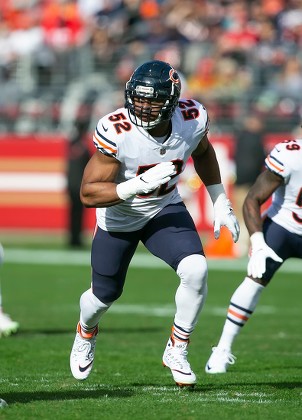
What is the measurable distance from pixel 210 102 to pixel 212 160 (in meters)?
11.2

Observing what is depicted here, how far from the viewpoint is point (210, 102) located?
17.3m

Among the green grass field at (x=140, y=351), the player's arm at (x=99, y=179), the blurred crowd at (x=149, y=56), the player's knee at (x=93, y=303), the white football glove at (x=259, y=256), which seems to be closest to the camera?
the green grass field at (x=140, y=351)

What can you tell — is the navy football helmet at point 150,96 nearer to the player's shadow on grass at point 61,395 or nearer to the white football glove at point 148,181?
the white football glove at point 148,181

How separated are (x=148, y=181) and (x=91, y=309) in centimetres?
100

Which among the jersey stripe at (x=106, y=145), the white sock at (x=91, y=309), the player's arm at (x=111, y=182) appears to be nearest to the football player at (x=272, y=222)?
the white sock at (x=91, y=309)

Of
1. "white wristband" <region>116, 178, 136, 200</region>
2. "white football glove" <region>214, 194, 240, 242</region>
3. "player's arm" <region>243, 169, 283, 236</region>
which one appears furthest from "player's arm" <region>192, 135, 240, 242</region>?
"white wristband" <region>116, 178, 136, 200</region>

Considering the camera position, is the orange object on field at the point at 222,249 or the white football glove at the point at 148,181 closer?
the white football glove at the point at 148,181

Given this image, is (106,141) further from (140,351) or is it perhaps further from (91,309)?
(140,351)

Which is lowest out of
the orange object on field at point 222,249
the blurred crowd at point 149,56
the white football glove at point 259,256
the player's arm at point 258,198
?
the orange object on field at point 222,249

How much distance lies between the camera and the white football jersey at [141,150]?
568 cm

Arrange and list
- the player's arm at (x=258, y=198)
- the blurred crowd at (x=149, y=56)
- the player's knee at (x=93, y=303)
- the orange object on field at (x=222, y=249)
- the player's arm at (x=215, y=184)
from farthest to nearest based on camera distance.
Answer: the blurred crowd at (x=149, y=56) → the orange object on field at (x=222, y=249) → the player's arm at (x=258, y=198) → the player's arm at (x=215, y=184) → the player's knee at (x=93, y=303)

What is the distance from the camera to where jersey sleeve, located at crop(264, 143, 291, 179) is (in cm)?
654

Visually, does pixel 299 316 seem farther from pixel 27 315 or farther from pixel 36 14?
pixel 36 14

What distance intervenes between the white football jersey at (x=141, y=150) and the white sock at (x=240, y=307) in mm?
985
